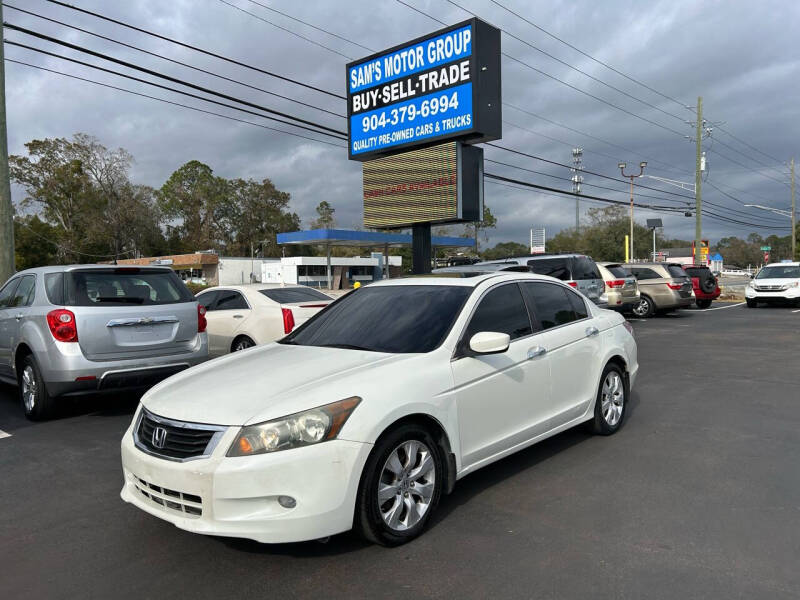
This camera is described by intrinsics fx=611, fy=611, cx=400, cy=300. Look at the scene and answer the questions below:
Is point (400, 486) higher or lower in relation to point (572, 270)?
lower

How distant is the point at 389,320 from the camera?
4492 millimetres

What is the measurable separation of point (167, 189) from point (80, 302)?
89.4m

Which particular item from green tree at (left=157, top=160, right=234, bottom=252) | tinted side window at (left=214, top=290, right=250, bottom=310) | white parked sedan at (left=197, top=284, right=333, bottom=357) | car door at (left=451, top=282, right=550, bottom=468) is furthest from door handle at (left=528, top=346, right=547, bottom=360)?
green tree at (left=157, top=160, right=234, bottom=252)

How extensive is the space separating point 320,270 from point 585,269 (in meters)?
48.6

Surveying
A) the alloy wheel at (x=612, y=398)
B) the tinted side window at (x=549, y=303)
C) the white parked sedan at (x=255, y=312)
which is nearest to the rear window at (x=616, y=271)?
the white parked sedan at (x=255, y=312)

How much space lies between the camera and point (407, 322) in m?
4.38

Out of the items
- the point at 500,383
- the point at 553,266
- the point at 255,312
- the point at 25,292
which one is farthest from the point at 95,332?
the point at 553,266

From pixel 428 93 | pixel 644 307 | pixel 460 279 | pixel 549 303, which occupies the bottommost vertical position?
pixel 644 307

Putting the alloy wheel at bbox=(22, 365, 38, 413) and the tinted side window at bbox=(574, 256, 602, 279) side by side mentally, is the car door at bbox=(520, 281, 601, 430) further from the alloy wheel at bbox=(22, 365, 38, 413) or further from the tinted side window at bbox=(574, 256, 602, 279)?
the tinted side window at bbox=(574, 256, 602, 279)

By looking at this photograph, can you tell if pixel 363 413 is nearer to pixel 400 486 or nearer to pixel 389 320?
pixel 400 486

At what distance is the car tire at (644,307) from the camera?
65.1ft

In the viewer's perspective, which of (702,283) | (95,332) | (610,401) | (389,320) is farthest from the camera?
(702,283)

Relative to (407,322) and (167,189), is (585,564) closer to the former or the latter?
(407,322)

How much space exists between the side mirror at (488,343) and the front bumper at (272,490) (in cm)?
110
